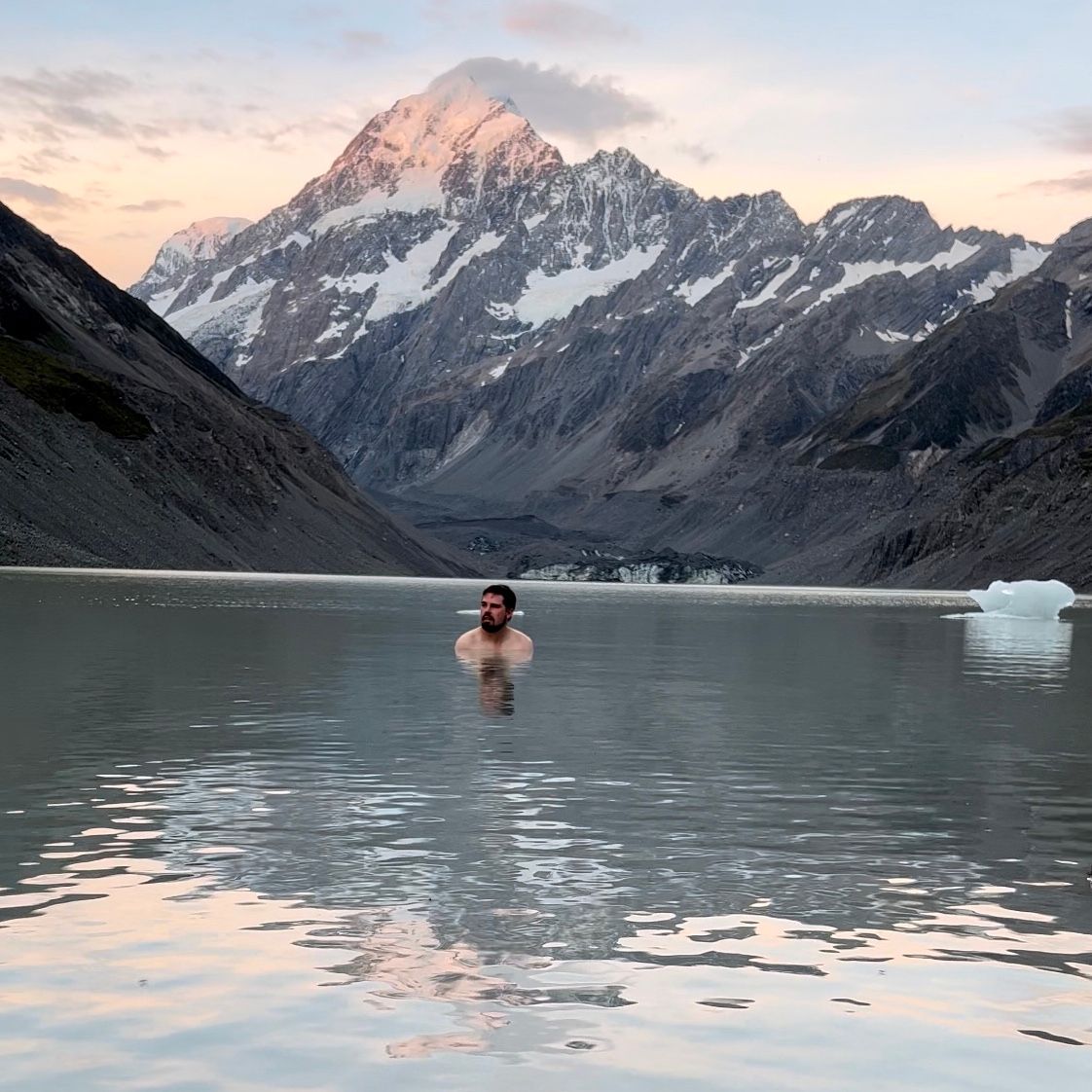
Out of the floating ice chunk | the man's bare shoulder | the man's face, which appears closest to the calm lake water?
the man's face

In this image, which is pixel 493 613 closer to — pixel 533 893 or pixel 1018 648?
pixel 1018 648

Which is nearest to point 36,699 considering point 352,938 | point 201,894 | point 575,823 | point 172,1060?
point 575,823

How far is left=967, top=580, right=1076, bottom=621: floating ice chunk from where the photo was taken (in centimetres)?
9356

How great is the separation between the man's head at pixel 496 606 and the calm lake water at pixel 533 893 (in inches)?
312

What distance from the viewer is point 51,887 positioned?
45.4 ft

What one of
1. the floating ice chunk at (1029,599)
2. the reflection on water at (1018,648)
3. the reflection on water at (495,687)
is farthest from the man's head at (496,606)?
the floating ice chunk at (1029,599)

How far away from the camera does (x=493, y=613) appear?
144 feet

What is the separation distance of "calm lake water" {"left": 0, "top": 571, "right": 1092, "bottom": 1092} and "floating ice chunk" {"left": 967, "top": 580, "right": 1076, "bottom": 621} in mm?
62797

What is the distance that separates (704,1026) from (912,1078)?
4.56ft

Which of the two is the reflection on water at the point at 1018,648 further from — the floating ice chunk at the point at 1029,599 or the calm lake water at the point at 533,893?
the calm lake water at the point at 533,893

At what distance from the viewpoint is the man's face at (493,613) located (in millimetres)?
42438

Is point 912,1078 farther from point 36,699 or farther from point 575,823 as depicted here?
point 36,699

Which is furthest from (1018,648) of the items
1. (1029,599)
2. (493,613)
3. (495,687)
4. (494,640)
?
(1029,599)

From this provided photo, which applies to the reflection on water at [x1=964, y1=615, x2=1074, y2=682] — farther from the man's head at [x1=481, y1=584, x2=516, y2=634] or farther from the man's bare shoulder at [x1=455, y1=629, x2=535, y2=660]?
the man's head at [x1=481, y1=584, x2=516, y2=634]
